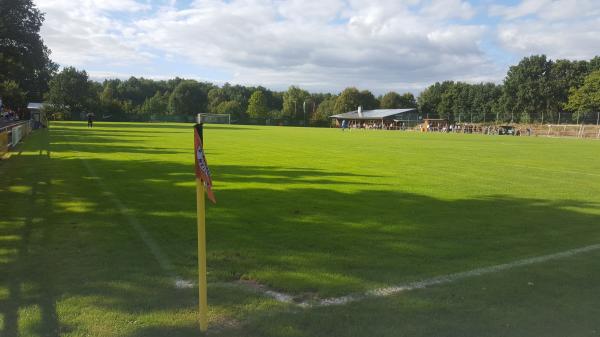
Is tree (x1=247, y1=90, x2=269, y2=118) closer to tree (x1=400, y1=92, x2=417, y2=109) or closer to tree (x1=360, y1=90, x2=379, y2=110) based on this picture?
tree (x1=360, y1=90, x2=379, y2=110)

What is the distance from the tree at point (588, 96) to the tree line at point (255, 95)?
159 millimetres

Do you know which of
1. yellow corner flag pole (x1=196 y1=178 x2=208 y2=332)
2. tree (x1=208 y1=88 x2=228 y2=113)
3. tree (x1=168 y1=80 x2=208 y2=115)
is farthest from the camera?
tree (x1=208 y1=88 x2=228 y2=113)

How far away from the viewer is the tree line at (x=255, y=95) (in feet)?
185

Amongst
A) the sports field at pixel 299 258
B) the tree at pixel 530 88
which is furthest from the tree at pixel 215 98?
the sports field at pixel 299 258

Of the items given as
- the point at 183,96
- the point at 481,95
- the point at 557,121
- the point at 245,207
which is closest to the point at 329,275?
the point at 245,207

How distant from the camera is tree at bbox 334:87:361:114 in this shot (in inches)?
5310

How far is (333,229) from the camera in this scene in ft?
24.2

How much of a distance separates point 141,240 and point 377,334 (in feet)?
13.2

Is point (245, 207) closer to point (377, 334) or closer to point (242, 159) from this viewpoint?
point (377, 334)

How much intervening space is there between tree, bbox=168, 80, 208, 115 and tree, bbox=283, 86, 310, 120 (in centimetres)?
2598

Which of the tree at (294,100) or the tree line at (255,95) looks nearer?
the tree line at (255,95)

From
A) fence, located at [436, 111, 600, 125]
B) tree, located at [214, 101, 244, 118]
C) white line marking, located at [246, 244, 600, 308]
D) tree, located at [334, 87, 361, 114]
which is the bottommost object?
white line marking, located at [246, 244, 600, 308]

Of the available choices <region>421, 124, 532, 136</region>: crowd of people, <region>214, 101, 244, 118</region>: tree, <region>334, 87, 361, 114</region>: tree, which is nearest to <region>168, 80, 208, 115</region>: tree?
<region>214, 101, 244, 118</region>: tree

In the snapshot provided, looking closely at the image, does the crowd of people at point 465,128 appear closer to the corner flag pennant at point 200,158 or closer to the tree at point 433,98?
the tree at point 433,98
